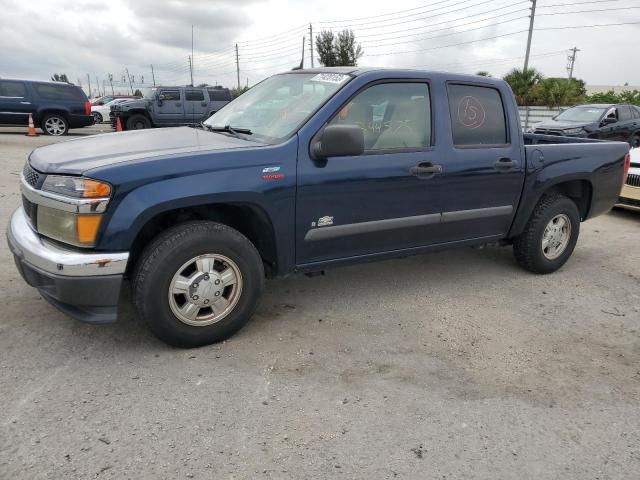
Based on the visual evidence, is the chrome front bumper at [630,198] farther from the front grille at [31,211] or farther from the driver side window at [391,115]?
the front grille at [31,211]

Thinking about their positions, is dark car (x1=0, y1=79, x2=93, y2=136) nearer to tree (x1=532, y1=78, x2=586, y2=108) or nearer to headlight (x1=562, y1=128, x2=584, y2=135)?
headlight (x1=562, y1=128, x2=584, y2=135)

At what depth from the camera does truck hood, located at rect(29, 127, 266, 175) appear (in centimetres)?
295

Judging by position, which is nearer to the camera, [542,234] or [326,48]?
[542,234]

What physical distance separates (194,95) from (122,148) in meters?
15.8

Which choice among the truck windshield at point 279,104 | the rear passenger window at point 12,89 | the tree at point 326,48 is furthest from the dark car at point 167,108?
the tree at point 326,48

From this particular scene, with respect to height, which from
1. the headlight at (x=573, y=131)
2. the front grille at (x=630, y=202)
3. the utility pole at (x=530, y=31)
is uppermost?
the utility pole at (x=530, y=31)

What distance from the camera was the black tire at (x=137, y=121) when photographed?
17653 mm

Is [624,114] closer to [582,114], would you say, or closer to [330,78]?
[582,114]

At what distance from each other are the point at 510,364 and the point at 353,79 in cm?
213

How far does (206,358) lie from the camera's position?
3129 millimetres

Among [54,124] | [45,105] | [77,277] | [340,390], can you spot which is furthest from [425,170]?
[54,124]

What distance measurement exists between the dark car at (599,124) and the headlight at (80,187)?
511 inches

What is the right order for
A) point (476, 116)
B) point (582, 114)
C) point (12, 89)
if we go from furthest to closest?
point (12, 89), point (582, 114), point (476, 116)

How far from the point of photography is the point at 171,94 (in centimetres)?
1770
